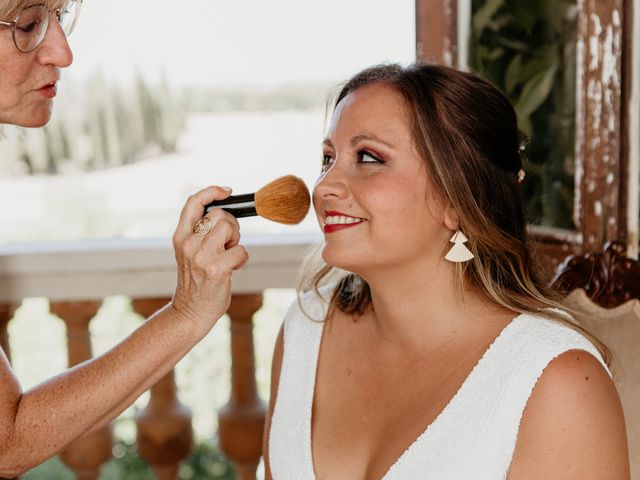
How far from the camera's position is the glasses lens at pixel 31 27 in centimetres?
151

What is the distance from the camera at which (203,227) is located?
160cm

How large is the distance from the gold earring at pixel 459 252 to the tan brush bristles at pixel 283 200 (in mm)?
327

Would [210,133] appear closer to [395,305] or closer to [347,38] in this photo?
[347,38]

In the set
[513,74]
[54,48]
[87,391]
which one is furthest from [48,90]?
[513,74]

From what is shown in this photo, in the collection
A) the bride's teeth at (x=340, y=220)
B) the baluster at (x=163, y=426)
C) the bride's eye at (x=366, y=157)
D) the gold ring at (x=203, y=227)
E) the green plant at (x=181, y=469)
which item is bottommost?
the green plant at (x=181, y=469)

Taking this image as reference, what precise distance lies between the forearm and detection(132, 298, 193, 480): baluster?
807 mm

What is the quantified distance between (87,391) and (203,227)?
39 cm

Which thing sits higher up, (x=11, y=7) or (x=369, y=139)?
(x=11, y=7)

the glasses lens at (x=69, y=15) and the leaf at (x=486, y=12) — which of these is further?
the leaf at (x=486, y=12)

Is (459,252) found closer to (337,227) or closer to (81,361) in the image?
(337,227)

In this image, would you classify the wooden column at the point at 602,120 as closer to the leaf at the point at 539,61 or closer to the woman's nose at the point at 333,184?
the leaf at the point at 539,61

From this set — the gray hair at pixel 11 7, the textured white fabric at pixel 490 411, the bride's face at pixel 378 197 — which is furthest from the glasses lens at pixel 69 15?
the textured white fabric at pixel 490 411

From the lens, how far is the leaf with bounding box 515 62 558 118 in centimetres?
244

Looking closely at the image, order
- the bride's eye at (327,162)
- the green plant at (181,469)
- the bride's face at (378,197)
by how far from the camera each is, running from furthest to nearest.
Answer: the green plant at (181,469)
the bride's eye at (327,162)
the bride's face at (378,197)
